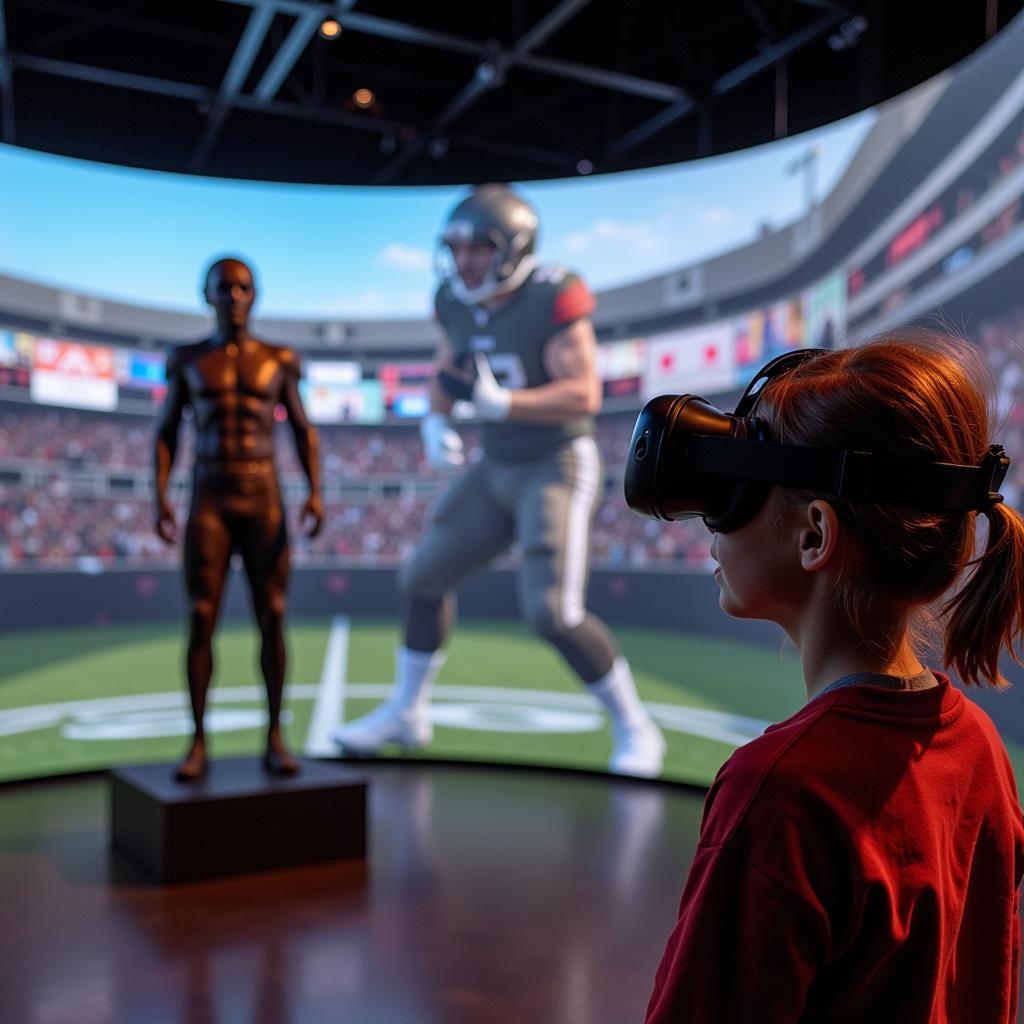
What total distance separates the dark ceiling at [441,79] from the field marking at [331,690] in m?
2.57

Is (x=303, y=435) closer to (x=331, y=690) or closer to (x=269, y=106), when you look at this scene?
(x=331, y=690)

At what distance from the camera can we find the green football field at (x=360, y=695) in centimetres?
457

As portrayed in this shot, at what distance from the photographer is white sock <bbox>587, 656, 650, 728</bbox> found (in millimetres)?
4301

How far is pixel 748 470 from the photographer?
2.49 ft

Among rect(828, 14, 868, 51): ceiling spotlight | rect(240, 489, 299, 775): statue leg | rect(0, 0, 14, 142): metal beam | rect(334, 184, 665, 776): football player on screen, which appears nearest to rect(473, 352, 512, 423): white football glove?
rect(334, 184, 665, 776): football player on screen

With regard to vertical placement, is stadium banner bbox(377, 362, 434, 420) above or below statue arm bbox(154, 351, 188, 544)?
above

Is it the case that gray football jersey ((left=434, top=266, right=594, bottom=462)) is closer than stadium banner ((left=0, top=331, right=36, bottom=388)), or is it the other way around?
gray football jersey ((left=434, top=266, right=594, bottom=462))

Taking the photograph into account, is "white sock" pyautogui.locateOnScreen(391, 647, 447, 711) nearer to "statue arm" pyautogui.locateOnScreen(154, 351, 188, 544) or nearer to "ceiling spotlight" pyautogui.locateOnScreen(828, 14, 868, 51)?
"statue arm" pyautogui.locateOnScreen(154, 351, 188, 544)

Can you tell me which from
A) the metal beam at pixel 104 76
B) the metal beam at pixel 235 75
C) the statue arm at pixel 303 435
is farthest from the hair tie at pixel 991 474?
the metal beam at pixel 104 76

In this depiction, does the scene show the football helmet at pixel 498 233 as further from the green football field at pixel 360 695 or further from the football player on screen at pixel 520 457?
the green football field at pixel 360 695

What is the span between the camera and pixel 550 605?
4188mm

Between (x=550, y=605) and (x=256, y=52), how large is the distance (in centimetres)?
304

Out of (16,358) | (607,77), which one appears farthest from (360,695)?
(607,77)

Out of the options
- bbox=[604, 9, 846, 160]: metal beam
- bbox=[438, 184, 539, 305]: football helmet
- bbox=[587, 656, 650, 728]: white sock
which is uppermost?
bbox=[604, 9, 846, 160]: metal beam
